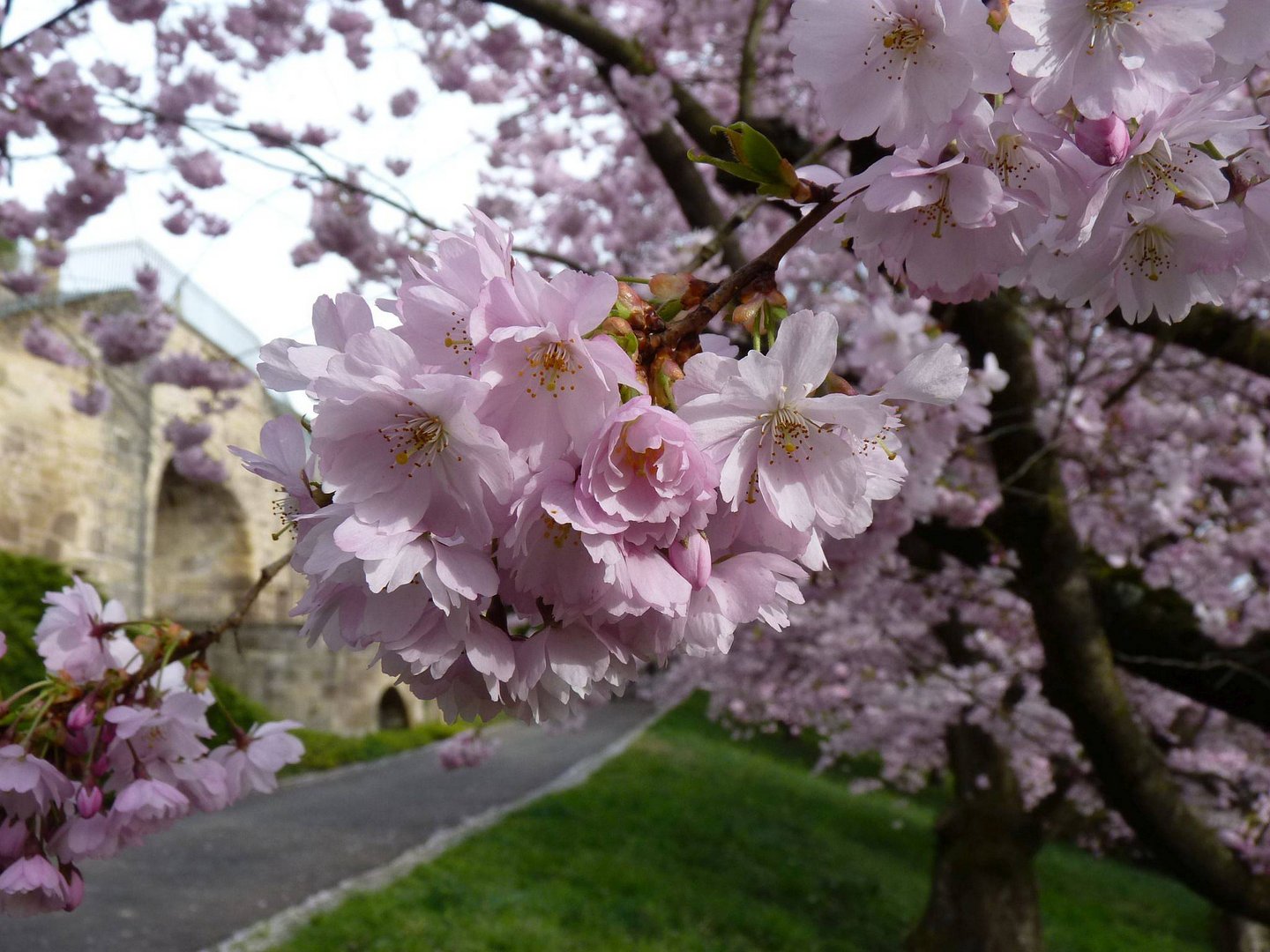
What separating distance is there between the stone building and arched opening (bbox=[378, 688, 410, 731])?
1.6 inches

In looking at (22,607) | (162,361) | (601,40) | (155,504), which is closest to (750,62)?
(601,40)

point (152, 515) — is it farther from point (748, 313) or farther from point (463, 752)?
point (748, 313)

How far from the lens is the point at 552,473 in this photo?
2.20ft

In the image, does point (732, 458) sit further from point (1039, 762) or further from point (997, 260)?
point (1039, 762)

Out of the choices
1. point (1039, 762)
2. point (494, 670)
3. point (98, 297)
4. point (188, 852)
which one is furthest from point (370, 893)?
point (98, 297)

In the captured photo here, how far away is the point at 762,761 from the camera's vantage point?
55.9 feet

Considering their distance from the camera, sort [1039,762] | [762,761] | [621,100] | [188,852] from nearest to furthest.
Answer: [621,100] → [188,852] → [1039,762] → [762,761]

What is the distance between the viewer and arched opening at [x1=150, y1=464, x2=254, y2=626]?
1509cm

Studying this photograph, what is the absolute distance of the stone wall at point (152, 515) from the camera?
33.7 ft

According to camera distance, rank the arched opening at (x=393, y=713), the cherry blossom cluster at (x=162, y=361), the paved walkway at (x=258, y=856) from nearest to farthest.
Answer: the paved walkway at (x=258, y=856)
the cherry blossom cluster at (x=162, y=361)
the arched opening at (x=393, y=713)

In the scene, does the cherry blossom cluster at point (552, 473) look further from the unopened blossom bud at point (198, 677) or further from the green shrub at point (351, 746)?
the green shrub at point (351, 746)

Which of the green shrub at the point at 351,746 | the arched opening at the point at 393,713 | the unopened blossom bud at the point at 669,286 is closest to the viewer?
the unopened blossom bud at the point at 669,286

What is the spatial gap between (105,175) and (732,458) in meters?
5.14

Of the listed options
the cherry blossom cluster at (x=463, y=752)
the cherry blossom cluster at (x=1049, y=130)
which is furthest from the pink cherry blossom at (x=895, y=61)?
the cherry blossom cluster at (x=463, y=752)
